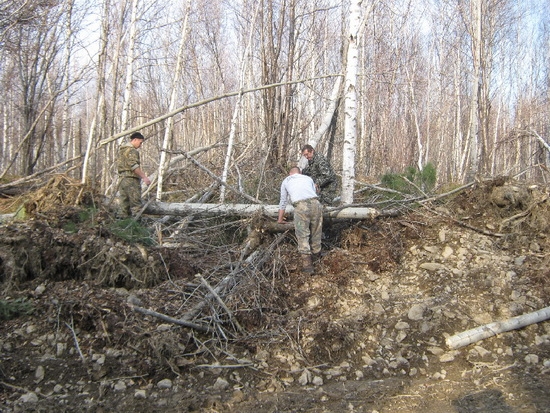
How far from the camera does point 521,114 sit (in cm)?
2200

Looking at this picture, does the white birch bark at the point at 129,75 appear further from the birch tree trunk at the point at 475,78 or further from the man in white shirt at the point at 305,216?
the birch tree trunk at the point at 475,78

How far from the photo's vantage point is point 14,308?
15.7ft

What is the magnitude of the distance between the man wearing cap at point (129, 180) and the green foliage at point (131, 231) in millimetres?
506

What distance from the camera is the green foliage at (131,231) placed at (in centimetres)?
597

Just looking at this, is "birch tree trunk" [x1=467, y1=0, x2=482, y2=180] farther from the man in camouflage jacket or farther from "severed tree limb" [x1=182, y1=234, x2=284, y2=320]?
"severed tree limb" [x1=182, y1=234, x2=284, y2=320]

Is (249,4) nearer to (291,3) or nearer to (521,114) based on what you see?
(291,3)

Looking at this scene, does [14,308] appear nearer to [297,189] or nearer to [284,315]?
[284,315]

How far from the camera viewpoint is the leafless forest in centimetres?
909

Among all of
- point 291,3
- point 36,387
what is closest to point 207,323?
point 36,387

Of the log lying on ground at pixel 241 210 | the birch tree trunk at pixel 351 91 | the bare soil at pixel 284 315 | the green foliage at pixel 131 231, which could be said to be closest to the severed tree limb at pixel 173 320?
the bare soil at pixel 284 315

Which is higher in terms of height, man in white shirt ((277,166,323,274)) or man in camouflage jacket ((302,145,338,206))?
man in camouflage jacket ((302,145,338,206))

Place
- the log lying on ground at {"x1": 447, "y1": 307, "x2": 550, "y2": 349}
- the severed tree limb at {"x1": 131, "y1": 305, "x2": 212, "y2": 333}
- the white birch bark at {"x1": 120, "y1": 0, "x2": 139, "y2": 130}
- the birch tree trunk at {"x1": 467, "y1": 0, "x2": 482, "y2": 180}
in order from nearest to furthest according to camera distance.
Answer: the severed tree limb at {"x1": 131, "y1": 305, "x2": 212, "y2": 333} < the log lying on ground at {"x1": 447, "y1": 307, "x2": 550, "y2": 349} < the white birch bark at {"x1": 120, "y1": 0, "x2": 139, "y2": 130} < the birch tree trunk at {"x1": 467, "y1": 0, "x2": 482, "y2": 180}

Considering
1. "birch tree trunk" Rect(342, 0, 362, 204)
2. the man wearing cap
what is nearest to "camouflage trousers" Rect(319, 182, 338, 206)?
"birch tree trunk" Rect(342, 0, 362, 204)

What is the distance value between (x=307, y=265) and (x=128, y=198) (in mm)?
3281
